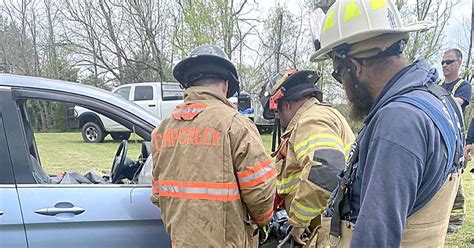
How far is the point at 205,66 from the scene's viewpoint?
2.16 meters

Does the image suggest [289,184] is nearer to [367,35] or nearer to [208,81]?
[208,81]

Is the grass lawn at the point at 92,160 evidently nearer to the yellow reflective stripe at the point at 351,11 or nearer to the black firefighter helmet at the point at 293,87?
the black firefighter helmet at the point at 293,87

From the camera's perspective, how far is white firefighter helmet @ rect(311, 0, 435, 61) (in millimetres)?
1382

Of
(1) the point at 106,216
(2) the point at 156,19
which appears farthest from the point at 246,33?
(1) the point at 106,216

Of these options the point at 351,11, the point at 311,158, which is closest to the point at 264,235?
the point at 311,158

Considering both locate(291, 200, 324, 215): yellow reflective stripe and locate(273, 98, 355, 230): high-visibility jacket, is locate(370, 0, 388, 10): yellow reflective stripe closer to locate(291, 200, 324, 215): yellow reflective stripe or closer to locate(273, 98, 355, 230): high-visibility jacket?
locate(273, 98, 355, 230): high-visibility jacket

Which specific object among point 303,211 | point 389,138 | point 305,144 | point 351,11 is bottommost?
point 303,211

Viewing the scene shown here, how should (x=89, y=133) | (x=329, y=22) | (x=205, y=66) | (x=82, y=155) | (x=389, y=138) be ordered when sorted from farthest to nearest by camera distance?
1. (x=89, y=133)
2. (x=82, y=155)
3. (x=205, y=66)
4. (x=329, y=22)
5. (x=389, y=138)

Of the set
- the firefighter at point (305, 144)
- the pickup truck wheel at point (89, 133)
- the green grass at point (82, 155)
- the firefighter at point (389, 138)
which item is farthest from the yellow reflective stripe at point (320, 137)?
the pickup truck wheel at point (89, 133)

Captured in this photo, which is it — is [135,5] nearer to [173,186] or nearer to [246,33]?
[246,33]

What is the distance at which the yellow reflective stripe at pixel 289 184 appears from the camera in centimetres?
239

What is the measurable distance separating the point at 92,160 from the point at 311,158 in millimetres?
6497

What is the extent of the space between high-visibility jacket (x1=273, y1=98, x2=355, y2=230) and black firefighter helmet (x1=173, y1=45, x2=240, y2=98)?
1.68 ft

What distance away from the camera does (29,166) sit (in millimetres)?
2230
